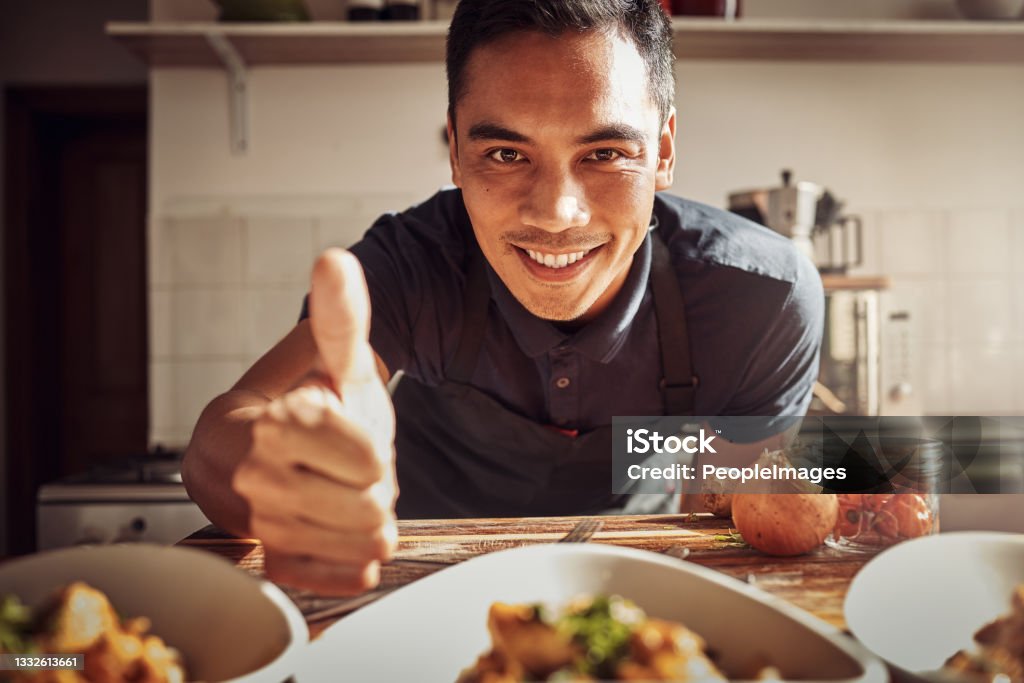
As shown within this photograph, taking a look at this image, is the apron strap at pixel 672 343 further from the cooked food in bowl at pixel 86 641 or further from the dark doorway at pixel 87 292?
the dark doorway at pixel 87 292

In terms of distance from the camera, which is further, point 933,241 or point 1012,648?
point 933,241

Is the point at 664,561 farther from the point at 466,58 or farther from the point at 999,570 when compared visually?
the point at 466,58

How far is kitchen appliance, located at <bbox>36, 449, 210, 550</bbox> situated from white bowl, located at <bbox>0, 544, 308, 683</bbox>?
0.88 meters

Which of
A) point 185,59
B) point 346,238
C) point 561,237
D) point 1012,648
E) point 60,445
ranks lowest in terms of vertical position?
point 60,445

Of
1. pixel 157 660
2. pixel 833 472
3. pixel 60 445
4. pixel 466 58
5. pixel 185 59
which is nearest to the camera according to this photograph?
pixel 157 660

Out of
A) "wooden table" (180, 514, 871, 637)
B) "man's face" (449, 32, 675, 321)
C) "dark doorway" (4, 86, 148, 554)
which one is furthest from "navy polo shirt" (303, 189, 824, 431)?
"dark doorway" (4, 86, 148, 554)

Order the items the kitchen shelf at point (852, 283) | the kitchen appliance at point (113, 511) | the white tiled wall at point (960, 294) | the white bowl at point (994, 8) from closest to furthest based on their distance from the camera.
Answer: the kitchen appliance at point (113, 511) → the kitchen shelf at point (852, 283) → the white bowl at point (994, 8) → the white tiled wall at point (960, 294)

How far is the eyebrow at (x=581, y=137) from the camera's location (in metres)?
0.45

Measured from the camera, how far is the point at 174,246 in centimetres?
146

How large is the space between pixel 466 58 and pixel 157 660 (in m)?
0.41

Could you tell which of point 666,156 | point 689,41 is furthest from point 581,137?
point 689,41

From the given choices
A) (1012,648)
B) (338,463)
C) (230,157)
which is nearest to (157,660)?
(338,463)

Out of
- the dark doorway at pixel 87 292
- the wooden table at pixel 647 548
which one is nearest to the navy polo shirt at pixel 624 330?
the wooden table at pixel 647 548

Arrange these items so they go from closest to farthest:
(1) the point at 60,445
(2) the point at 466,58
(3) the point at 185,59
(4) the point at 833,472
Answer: (4) the point at 833,472
(2) the point at 466,58
(3) the point at 185,59
(1) the point at 60,445
